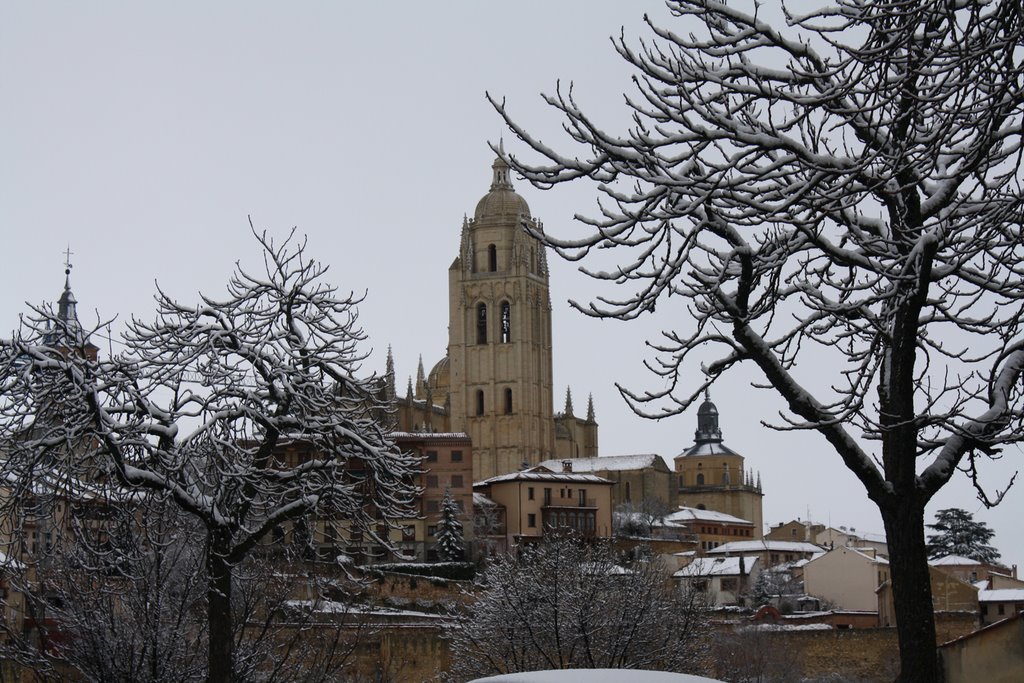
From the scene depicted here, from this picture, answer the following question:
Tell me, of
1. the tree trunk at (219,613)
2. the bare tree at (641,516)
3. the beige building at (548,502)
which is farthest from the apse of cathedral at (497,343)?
the tree trunk at (219,613)

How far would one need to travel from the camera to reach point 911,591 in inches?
270

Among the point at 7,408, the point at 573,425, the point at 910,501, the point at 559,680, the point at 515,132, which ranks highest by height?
the point at 573,425

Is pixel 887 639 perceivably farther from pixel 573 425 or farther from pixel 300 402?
pixel 573 425

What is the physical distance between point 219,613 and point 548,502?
6754cm

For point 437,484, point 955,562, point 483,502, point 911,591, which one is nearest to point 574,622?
point 911,591

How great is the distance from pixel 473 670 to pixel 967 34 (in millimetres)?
24584

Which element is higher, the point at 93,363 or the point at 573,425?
the point at 573,425

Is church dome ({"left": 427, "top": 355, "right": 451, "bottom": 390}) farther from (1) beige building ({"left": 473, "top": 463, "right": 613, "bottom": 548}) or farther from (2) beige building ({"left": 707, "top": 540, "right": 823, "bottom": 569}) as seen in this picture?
(1) beige building ({"left": 473, "top": 463, "right": 613, "bottom": 548})

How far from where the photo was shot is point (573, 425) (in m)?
136

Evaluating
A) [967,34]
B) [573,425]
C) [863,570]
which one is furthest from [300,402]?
[573,425]

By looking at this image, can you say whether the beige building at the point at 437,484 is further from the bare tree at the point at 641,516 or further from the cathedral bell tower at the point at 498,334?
the cathedral bell tower at the point at 498,334

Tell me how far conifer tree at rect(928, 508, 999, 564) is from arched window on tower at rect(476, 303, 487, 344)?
44.7 metres

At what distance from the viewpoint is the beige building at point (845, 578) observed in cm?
7219

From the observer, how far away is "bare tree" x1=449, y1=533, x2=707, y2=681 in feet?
80.0
